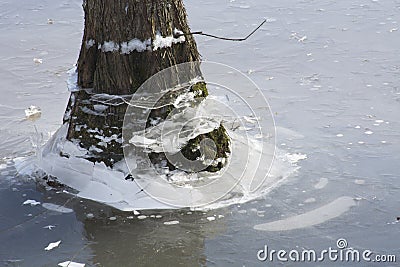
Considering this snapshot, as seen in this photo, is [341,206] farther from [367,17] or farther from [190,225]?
[367,17]

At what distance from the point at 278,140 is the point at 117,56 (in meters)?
1.58

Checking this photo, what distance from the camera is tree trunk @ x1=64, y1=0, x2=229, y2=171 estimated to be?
3883 millimetres

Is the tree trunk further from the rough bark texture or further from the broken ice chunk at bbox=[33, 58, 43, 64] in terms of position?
the broken ice chunk at bbox=[33, 58, 43, 64]

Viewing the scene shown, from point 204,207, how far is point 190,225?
0.24 meters

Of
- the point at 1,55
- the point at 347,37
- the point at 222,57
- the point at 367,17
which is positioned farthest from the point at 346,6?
the point at 1,55

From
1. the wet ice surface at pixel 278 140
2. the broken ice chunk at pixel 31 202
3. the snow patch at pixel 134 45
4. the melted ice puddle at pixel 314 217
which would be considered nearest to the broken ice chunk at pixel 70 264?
the wet ice surface at pixel 278 140

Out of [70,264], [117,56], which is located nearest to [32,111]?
[117,56]

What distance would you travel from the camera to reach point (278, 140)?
15.7 ft

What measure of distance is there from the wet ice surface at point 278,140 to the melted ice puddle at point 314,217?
30 millimetres

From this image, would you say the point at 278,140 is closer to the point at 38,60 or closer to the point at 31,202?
the point at 31,202

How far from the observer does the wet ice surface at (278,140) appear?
3.35m

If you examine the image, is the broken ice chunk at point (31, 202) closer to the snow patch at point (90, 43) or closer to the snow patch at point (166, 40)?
the snow patch at point (90, 43)

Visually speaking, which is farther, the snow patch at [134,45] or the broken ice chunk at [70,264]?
the snow patch at [134,45]

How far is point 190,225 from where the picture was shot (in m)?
3.55
